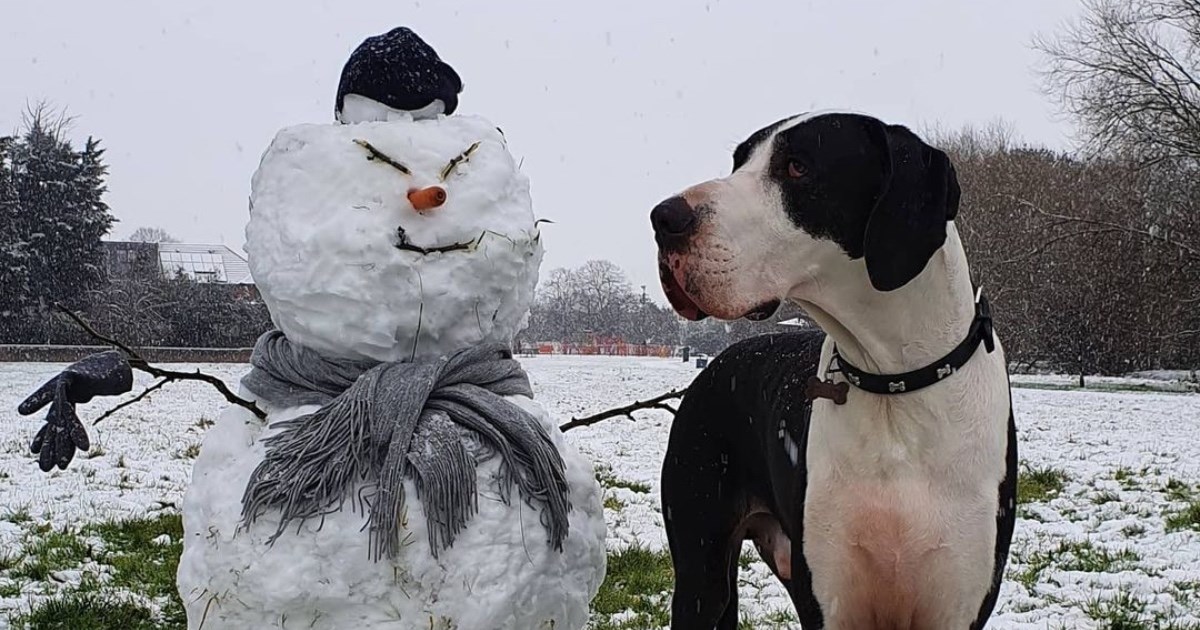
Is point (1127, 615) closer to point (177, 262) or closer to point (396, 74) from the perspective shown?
point (396, 74)

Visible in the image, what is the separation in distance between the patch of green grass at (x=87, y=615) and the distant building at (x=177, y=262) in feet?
77.9

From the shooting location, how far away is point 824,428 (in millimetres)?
2299

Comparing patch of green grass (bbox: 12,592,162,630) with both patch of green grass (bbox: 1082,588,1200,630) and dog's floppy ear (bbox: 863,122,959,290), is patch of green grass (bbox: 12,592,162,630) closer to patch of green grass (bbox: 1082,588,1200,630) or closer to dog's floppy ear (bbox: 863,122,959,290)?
dog's floppy ear (bbox: 863,122,959,290)

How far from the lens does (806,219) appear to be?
80.0 inches

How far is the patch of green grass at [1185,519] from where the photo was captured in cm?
561

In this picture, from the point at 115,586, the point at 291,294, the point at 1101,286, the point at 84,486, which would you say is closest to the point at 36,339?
the point at 84,486

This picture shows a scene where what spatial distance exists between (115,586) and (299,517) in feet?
8.69

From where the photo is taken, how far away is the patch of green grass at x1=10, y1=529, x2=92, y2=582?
14.4 ft

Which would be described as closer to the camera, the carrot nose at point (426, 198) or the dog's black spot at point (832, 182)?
the dog's black spot at point (832, 182)

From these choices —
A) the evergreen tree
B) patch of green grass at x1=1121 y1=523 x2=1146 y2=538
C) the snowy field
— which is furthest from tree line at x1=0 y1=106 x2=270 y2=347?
patch of green grass at x1=1121 y1=523 x2=1146 y2=538

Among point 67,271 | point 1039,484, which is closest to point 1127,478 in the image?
point 1039,484

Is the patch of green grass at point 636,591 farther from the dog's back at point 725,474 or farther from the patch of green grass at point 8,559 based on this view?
the patch of green grass at point 8,559

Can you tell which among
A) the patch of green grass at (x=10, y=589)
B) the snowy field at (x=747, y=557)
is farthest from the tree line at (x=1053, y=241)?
the patch of green grass at (x=10, y=589)

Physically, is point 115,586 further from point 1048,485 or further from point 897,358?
point 1048,485
